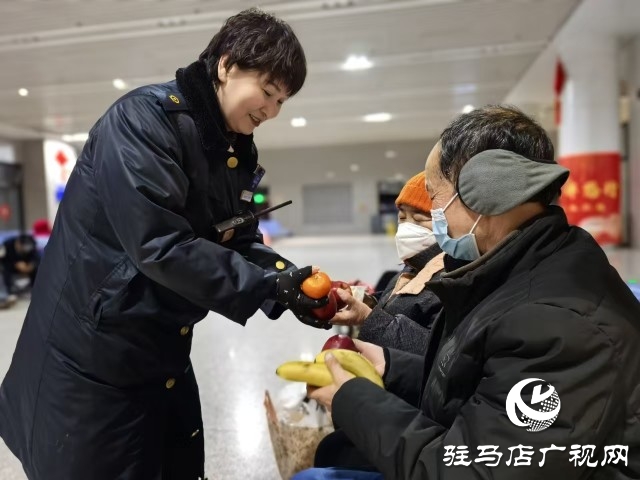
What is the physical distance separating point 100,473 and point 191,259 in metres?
0.60

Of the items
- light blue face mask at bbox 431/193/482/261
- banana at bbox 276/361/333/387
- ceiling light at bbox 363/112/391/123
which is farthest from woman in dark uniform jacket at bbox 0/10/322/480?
ceiling light at bbox 363/112/391/123

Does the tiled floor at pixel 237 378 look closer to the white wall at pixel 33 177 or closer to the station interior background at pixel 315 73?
the station interior background at pixel 315 73

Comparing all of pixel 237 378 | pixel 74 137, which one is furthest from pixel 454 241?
pixel 74 137

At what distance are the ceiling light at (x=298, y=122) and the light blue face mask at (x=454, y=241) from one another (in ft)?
48.0

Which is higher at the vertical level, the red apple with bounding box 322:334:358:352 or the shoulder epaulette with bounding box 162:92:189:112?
the shoulder epaulette with bounding box 162:92:189:112

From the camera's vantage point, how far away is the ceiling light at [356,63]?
9.08m

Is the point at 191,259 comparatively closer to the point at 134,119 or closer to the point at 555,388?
the point at 134,119

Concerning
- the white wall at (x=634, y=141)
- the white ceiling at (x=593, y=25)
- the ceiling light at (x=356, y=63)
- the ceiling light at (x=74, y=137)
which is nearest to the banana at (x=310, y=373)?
the white ceiling at (x=593, y=25)

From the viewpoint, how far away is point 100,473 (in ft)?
4.03

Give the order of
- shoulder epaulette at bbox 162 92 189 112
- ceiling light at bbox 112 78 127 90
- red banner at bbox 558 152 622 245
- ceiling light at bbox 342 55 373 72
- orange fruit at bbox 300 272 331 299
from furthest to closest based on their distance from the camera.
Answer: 1. ceiling light at bbox 112 78 127 90
2. ceiling light at bbox 342 55 373 72
3. red banner at bbox 558 152 622 245
4. orange fruit at bbox 300 272 331 299
5. shoulder epaulette at bbox 162 92 189 112

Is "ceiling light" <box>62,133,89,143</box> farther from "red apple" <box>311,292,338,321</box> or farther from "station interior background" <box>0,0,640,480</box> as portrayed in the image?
"red apple" <box>311,292,338,321</box>

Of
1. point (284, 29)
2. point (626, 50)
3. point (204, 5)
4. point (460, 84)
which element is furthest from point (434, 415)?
point (460, 84)

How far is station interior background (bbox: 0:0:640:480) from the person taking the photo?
3436 millimetres

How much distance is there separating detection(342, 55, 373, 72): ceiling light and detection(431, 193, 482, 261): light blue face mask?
844cm
